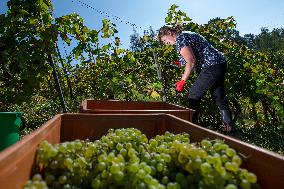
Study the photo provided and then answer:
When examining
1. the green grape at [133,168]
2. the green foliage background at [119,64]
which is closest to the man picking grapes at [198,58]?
the green foliage background at [119,64]

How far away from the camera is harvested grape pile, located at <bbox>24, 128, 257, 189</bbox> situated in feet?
3.87

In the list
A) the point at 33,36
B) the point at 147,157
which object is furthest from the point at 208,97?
the point at 147,157

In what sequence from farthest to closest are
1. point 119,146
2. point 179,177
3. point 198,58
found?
point 198,58, point 119,146, point 179,177

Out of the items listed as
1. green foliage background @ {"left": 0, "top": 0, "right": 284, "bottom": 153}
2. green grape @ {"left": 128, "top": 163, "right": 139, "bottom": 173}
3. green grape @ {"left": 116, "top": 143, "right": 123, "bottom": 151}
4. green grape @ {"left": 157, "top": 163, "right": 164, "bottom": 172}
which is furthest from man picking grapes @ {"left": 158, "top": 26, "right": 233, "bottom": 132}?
green grape @ {"left": 128, "top": 163, "right": 139, "bottom": 173}

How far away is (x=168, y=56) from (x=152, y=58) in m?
0.48

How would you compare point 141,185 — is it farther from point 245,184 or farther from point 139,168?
point 245,184

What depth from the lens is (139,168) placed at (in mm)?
1260

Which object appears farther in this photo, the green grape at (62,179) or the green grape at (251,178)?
the green grape at (62,179)

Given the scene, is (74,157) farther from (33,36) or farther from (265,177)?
(33,36)

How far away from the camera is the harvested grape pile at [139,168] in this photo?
118cm

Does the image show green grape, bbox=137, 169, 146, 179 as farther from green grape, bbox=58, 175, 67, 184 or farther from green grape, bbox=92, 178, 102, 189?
green grape, bbox=58, 175, 67, 184

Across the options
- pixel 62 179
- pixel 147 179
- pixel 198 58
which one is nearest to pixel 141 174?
pixel 147 179

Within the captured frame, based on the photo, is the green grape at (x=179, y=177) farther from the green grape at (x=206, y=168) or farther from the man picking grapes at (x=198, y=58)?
the man picking grapes at (x=198, y=58)

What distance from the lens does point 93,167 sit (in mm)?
1417
